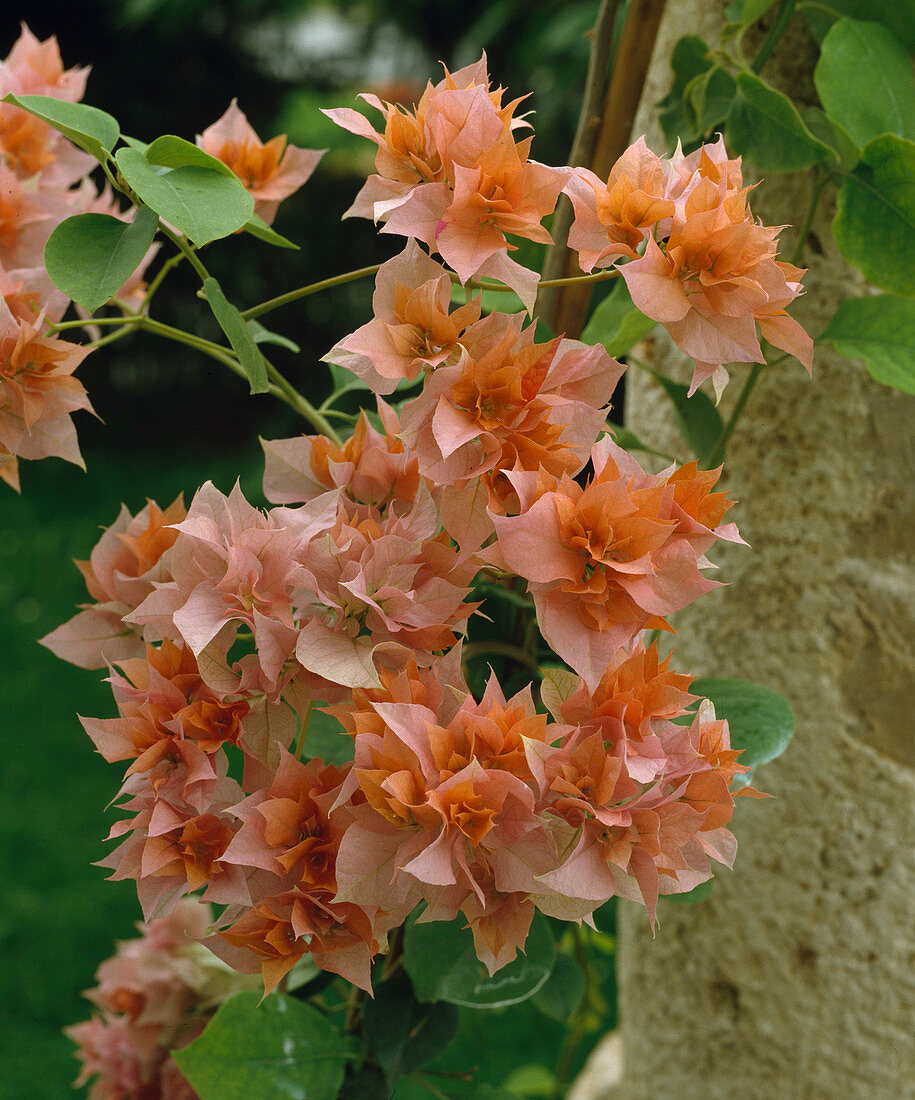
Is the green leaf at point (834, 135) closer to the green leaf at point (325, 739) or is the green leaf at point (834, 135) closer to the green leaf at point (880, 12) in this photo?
the green leaf at point (880, 12)

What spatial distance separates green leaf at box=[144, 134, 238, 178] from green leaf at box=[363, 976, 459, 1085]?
0.47 metres

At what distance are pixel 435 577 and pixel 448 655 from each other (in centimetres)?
3

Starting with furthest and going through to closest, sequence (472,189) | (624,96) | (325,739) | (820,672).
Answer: (820,672)
(624,96)
(325,739)
(472,189)

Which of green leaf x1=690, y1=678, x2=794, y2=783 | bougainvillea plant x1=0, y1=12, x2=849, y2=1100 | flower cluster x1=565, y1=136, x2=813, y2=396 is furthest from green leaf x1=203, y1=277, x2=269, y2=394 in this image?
green leaf x1=690, y1=678, x2=794, y2=783

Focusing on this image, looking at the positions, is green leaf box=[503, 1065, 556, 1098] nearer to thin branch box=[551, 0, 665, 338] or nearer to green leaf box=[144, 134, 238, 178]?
thin branch box=[551, 0, 665, 338]

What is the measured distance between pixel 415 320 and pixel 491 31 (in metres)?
3.17

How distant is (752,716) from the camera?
583mm

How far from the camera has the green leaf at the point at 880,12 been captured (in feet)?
2.15

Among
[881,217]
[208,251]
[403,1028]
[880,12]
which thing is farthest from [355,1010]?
[208,251]

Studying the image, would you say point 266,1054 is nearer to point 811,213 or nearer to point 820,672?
point 820,672

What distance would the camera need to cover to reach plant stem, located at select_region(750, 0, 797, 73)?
0.64 m

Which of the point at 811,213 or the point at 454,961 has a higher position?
the point at 811,213

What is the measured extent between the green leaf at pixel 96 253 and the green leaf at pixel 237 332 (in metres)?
0.03

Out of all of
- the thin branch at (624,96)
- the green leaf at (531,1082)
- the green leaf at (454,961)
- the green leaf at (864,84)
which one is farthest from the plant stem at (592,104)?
the green leaf at (531,1082)
